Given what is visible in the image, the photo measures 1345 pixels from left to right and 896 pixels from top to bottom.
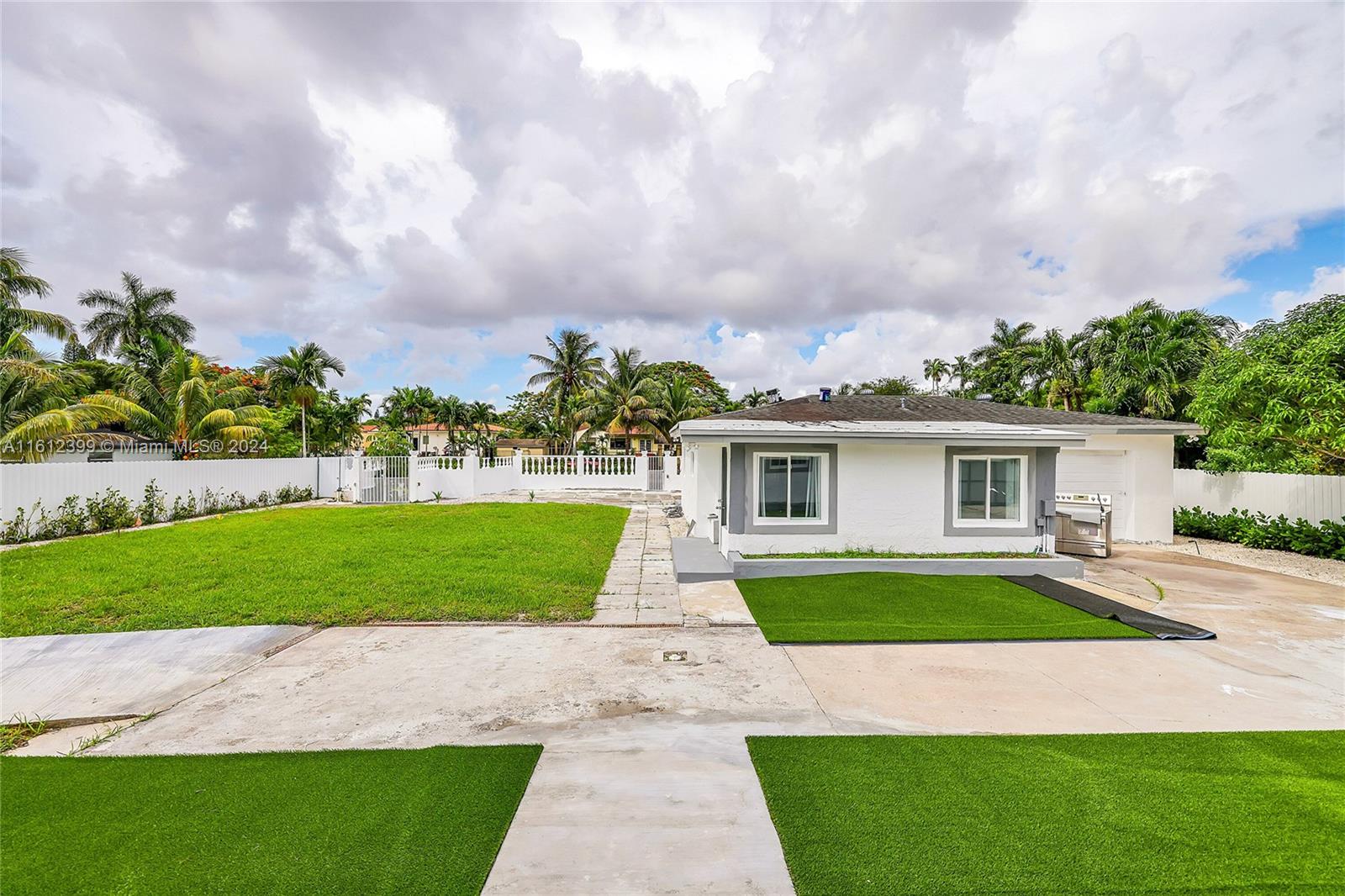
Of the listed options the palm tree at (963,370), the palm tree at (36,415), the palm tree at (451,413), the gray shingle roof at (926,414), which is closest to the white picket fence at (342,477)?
the palm tree at (36,415)

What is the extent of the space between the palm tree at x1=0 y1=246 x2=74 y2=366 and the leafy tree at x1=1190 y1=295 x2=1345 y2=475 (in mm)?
27386

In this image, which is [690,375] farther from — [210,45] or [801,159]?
[210,45]

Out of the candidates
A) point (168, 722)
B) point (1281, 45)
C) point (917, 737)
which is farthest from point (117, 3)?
point (1281, 45)

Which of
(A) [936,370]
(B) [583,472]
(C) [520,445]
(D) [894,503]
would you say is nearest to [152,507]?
(B) [583,472]

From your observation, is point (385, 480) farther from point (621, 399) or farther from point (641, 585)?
point (641, 585)

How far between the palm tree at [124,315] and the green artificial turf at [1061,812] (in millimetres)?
35848

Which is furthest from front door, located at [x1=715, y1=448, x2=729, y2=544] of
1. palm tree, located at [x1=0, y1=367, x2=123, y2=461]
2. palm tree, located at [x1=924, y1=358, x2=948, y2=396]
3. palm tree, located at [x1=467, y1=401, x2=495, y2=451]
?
palm tree, located at [x1=924, y1=358, x2=948, y2=396]

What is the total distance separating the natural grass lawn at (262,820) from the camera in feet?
7.63

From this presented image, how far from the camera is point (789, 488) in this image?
29.5 feet

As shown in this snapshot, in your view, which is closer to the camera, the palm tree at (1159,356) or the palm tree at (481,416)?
the palm tree at (1159,356)

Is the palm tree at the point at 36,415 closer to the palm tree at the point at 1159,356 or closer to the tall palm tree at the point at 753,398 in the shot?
the palm tree at the point at 1159,356

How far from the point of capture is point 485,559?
28.8 ft

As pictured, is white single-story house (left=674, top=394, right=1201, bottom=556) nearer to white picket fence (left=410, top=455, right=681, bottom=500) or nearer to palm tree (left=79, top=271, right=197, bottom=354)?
white picket fence (left=410, top=455, right=681, bottom=500)

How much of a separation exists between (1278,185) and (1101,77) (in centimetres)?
477
